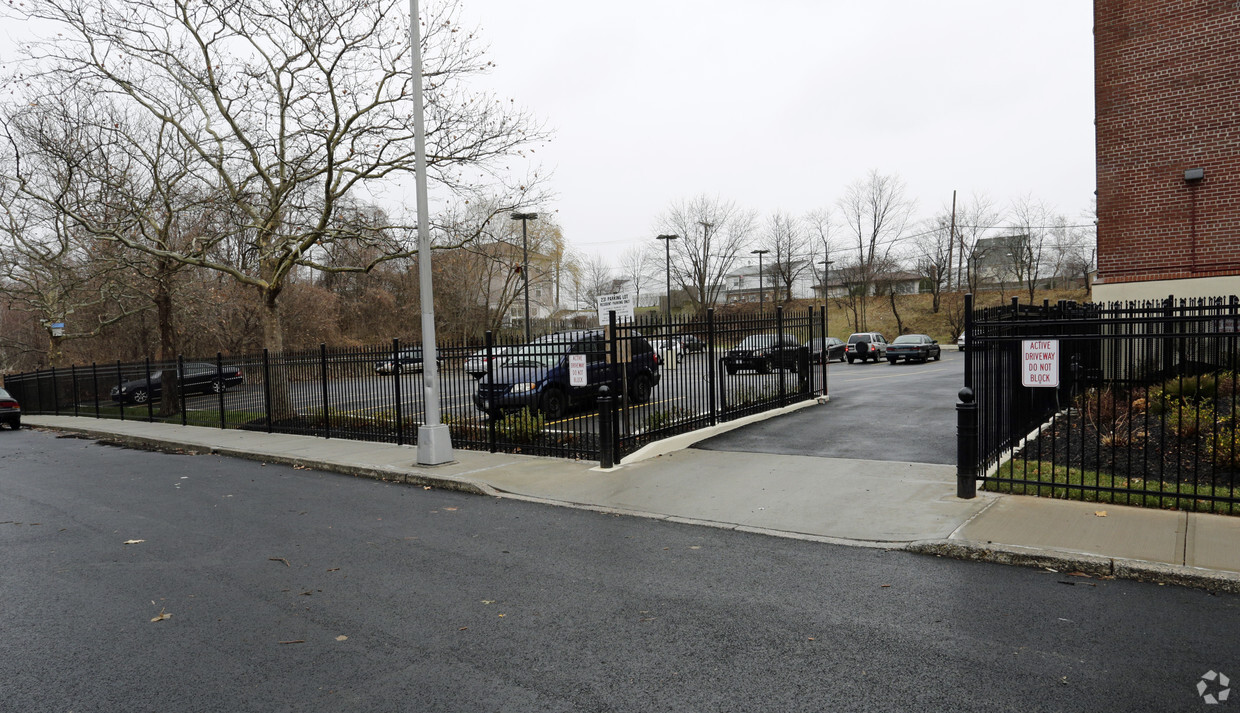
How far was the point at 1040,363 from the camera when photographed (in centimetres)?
717

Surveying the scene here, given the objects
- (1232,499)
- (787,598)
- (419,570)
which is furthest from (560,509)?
(1232,499)

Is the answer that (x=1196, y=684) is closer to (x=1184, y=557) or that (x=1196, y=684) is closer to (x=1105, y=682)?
(x=1105, y=682)

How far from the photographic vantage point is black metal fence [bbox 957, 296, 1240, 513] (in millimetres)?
6676

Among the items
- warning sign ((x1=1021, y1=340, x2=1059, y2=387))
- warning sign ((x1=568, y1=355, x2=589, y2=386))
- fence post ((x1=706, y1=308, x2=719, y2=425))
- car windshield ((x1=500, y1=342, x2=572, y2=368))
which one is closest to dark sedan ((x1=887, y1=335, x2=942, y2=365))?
fence post ((x1=706, y1=308, x2=719, y2=425))

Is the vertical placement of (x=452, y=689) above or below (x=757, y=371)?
below

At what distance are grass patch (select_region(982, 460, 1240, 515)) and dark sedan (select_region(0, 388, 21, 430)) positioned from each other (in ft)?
92.9

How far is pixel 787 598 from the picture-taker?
5117 mm

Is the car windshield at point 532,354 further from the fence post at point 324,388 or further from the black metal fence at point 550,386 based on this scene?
the fence post at point 324,388

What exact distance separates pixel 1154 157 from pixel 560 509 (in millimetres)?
16101

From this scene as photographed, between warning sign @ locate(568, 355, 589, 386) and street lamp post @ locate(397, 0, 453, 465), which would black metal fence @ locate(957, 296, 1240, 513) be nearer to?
warning sign @ locate(568, 355, 589, 386)

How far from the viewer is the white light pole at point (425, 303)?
10.8 m

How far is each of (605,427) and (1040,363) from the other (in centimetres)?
538

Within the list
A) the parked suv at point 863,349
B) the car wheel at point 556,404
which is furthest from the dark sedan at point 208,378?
the parked suv at point 863,349

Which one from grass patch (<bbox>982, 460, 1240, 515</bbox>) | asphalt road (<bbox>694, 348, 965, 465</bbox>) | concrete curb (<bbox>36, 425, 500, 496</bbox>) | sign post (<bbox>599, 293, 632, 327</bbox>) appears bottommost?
concrete curb (<bbox>36, 425, 500, 496</bbox>)
